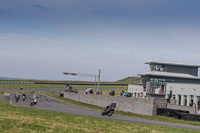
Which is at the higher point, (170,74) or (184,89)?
(170,74)

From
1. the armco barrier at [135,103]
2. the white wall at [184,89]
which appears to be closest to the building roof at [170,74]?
the armco barrier at [135,103]

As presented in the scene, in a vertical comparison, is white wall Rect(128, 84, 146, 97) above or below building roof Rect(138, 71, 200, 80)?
below

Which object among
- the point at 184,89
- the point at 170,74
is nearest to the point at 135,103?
the point at 184,89

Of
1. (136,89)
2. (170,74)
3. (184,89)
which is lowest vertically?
(136,89)

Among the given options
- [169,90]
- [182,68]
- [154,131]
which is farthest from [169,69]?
[154,131]

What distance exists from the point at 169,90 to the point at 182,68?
25.5m

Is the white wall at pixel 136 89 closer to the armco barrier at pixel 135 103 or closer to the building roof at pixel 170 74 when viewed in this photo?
the building roof at pixel 170 74

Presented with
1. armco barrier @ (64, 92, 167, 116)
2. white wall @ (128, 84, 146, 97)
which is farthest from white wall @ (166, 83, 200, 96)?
white wall @ (128, 84, 146, 97)

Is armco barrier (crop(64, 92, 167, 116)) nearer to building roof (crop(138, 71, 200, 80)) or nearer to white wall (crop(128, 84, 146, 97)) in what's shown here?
white wall (crop(128, 84, 146, 97))

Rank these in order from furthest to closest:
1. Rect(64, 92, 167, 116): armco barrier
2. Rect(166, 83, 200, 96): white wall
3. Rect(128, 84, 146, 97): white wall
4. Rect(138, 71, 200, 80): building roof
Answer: Rect(138, 71, 200, 80): building roof < Rect(128, 84, 146, 97): white wall < Rect(166, 83, 200, 96): white wall < Rect(64, 92, 167, 116): armco barrier

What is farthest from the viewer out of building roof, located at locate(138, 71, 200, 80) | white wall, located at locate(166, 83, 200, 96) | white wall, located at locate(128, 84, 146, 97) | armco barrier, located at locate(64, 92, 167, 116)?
building roof, located at locate(138, 71, 200, 80)

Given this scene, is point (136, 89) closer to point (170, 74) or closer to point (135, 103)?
point (170, 74)

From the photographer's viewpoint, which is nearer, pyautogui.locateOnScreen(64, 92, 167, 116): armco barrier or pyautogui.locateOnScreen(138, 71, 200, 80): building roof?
pyautogui.locateOnScreen(64, 92, 167, 116): armco barrier

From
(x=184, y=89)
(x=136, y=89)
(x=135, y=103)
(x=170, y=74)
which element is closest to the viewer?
(x=135, y=103)
